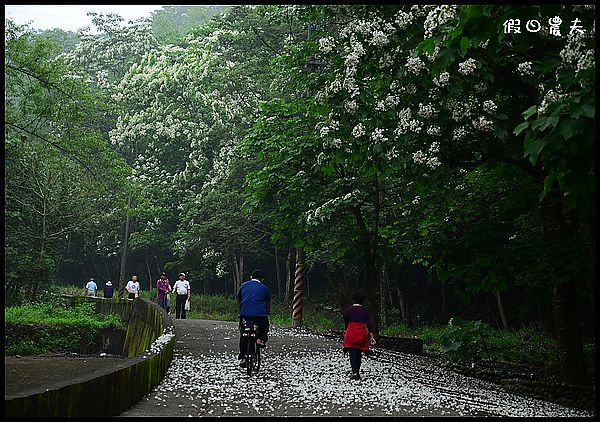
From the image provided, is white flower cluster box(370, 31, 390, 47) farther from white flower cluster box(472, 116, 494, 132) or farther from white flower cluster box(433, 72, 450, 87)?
white flower cluster box(472, 116, 494, 132)

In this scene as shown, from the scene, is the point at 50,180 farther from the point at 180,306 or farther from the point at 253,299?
the point at 253,299

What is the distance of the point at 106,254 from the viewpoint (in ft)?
156

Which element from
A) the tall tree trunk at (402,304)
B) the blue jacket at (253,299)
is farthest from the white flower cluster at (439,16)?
the tall tree trunk at (402,304)

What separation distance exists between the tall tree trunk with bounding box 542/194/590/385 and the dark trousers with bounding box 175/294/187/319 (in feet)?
55.0

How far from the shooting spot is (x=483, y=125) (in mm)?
10680

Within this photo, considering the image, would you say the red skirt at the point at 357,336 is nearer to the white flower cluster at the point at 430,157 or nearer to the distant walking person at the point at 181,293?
the white flower cluster at the point at 430,157

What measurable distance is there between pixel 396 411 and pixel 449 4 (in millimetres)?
5438

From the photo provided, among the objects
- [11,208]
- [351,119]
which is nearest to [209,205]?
[11,208]

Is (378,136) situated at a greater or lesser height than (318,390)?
greater

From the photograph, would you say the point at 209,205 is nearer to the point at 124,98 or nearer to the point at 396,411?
the point at 124,98

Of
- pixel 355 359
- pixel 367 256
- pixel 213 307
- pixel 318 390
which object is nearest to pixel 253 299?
pixel 355 359

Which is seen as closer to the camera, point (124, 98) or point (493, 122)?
point (493, 122)

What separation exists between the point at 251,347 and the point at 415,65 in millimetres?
5328

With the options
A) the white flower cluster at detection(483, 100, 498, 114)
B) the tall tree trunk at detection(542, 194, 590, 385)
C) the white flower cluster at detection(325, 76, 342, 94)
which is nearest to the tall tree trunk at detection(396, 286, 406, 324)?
the tall tree trunk at detection(542, 194, 590, 385)
